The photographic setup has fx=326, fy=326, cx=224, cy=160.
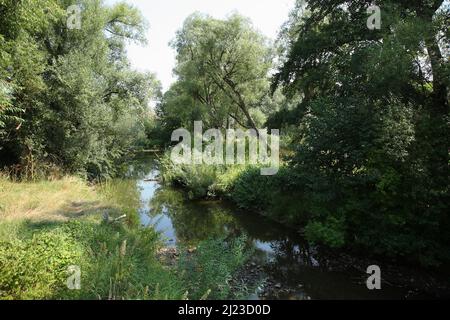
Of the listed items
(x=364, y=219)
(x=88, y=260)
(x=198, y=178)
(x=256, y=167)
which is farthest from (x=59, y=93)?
(x=364, y=219)

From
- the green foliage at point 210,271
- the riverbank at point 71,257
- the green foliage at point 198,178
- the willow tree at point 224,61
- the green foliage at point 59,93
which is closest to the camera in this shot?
the riverbank at point 71,257

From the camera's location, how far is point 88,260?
223 inches

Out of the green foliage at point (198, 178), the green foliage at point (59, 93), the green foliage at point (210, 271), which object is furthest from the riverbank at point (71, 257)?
the green foliage at point (198, 178)

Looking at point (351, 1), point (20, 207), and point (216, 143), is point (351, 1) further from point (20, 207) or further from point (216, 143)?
point (20, 207)

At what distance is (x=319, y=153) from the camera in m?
8.69

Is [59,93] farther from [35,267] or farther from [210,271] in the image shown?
[210,271]

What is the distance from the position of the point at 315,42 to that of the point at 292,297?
962 cm

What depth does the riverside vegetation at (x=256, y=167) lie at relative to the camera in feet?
18.9

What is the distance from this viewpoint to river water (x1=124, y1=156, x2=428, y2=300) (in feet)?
23.4

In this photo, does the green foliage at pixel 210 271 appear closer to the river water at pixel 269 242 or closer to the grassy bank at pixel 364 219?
the river water at pixel 269 242

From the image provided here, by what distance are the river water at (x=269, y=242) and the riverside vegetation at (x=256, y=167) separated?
2.08 ft

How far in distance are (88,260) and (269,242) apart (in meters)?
6.17

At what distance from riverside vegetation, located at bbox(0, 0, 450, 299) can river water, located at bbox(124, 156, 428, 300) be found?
2.08 ft

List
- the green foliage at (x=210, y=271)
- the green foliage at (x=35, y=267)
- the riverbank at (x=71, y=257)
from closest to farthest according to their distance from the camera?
the green foliage at (x=35, y=267) < the riverbank at (x=71, y=257) < the green foliage at (x=210, y=271)
